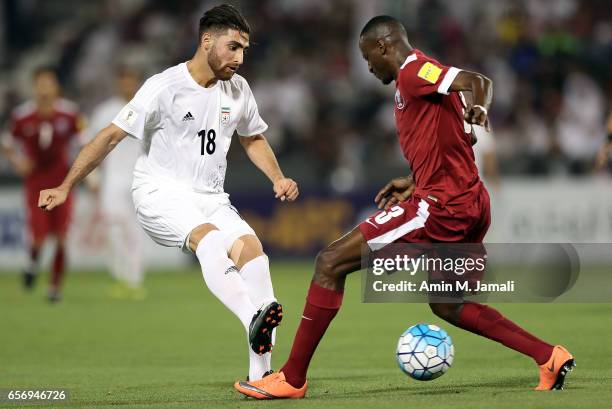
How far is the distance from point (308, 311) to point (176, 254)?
12162 millimetres

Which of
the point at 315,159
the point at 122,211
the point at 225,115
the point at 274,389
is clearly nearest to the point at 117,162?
the point at 122,211

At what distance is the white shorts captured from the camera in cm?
720

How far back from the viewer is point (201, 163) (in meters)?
7.38

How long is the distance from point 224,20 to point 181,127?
2.36ft

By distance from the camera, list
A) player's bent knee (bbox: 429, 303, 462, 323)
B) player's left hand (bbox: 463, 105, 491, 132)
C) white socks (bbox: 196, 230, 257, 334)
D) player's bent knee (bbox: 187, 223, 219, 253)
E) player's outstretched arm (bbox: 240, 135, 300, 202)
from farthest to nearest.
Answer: player's outstretched arm (bbox: 240, 135, 300, 202) → player's bent knee (bbox: 187, 223, 219, 253) → white socks (bbox: 196, 230, 257, 334) → player's bent knee (bbox: 429, 303, 462, 323) → player's left hand (bbox: 463, 105, 491, 132)

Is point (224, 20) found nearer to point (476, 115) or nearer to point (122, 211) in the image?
point (476, 115)

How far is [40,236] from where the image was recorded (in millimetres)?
14227

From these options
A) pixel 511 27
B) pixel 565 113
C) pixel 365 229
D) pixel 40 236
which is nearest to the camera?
pixel 365 229

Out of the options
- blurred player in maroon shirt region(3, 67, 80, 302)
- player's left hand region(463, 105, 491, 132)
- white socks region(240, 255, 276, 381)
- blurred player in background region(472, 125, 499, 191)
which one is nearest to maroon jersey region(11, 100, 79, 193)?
blurred player in maroon shirt region(3, 67, 80, 302)

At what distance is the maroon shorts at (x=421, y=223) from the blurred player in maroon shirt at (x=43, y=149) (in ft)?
26.5

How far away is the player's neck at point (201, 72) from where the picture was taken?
737cm

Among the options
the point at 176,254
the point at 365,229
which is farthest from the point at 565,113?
the point at 365,229

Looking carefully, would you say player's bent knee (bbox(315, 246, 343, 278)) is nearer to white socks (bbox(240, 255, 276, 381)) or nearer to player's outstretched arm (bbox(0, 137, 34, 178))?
white socks (bbox(240, 255, 276, 381))

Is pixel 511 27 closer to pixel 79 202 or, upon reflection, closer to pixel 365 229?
pixel 79 202
